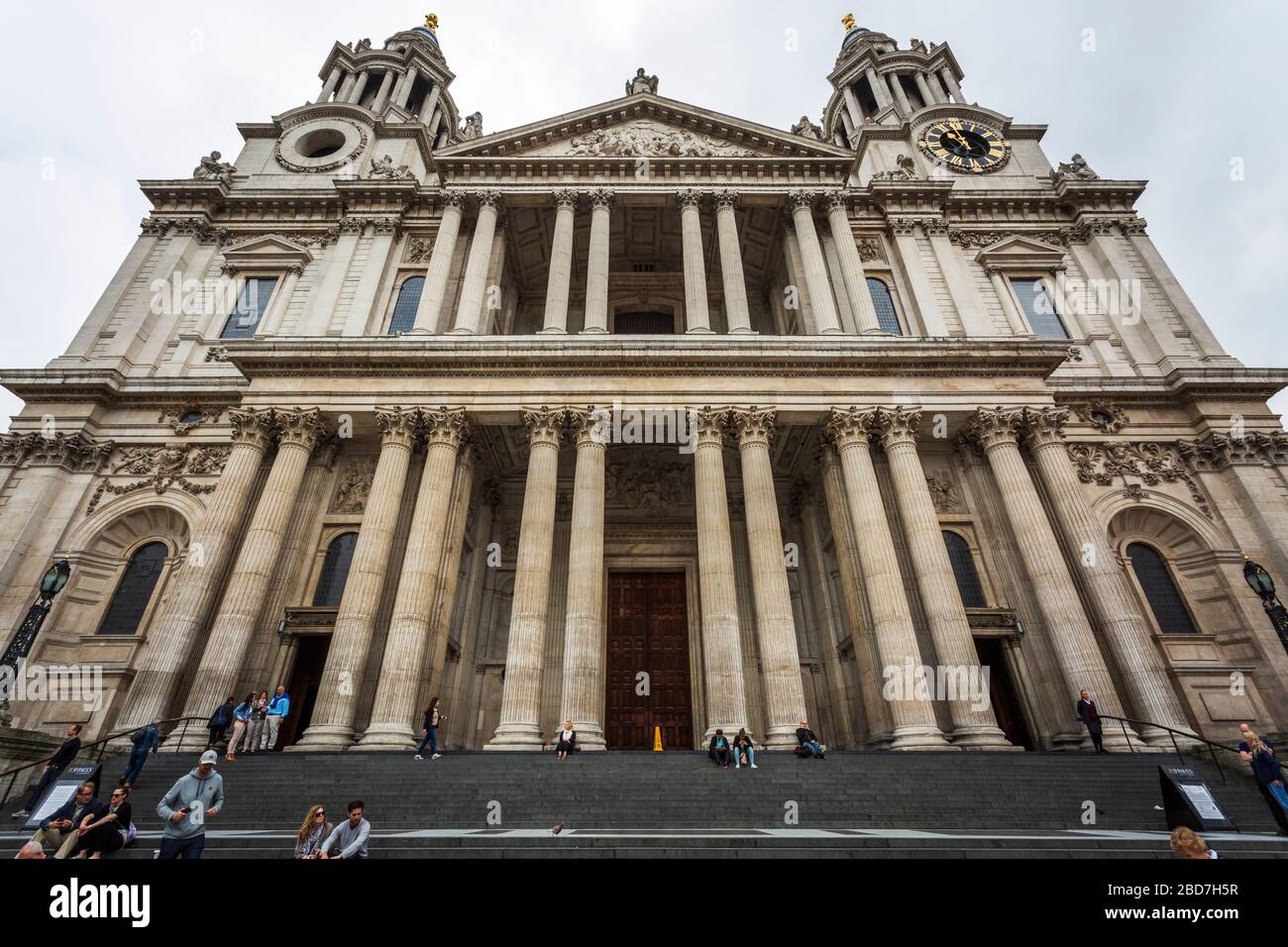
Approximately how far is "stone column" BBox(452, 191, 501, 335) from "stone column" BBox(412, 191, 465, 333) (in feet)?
2.16

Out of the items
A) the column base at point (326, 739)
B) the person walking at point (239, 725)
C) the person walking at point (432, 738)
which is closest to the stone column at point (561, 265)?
the person walking at point (432, 738)

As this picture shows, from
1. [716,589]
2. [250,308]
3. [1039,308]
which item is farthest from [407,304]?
[1039,308]

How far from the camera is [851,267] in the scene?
2198cm

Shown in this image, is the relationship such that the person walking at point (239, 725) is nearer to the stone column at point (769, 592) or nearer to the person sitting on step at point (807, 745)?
the stone column at point (769, 592)

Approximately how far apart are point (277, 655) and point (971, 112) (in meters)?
38.7

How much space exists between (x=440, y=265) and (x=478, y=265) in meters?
1.41

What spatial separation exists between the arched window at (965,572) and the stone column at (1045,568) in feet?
5.69

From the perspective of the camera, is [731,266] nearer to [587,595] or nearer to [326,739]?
[587,595]

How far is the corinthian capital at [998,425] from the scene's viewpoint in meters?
18.2

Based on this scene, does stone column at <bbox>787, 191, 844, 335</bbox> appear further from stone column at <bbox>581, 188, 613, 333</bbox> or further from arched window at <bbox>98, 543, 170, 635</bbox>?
arched window at <bbox>98, 543, 170, 635</bbox>

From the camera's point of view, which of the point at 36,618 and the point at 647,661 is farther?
the point at 647,661

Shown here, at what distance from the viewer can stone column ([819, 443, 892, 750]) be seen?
15781mm

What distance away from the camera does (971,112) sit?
103ft
